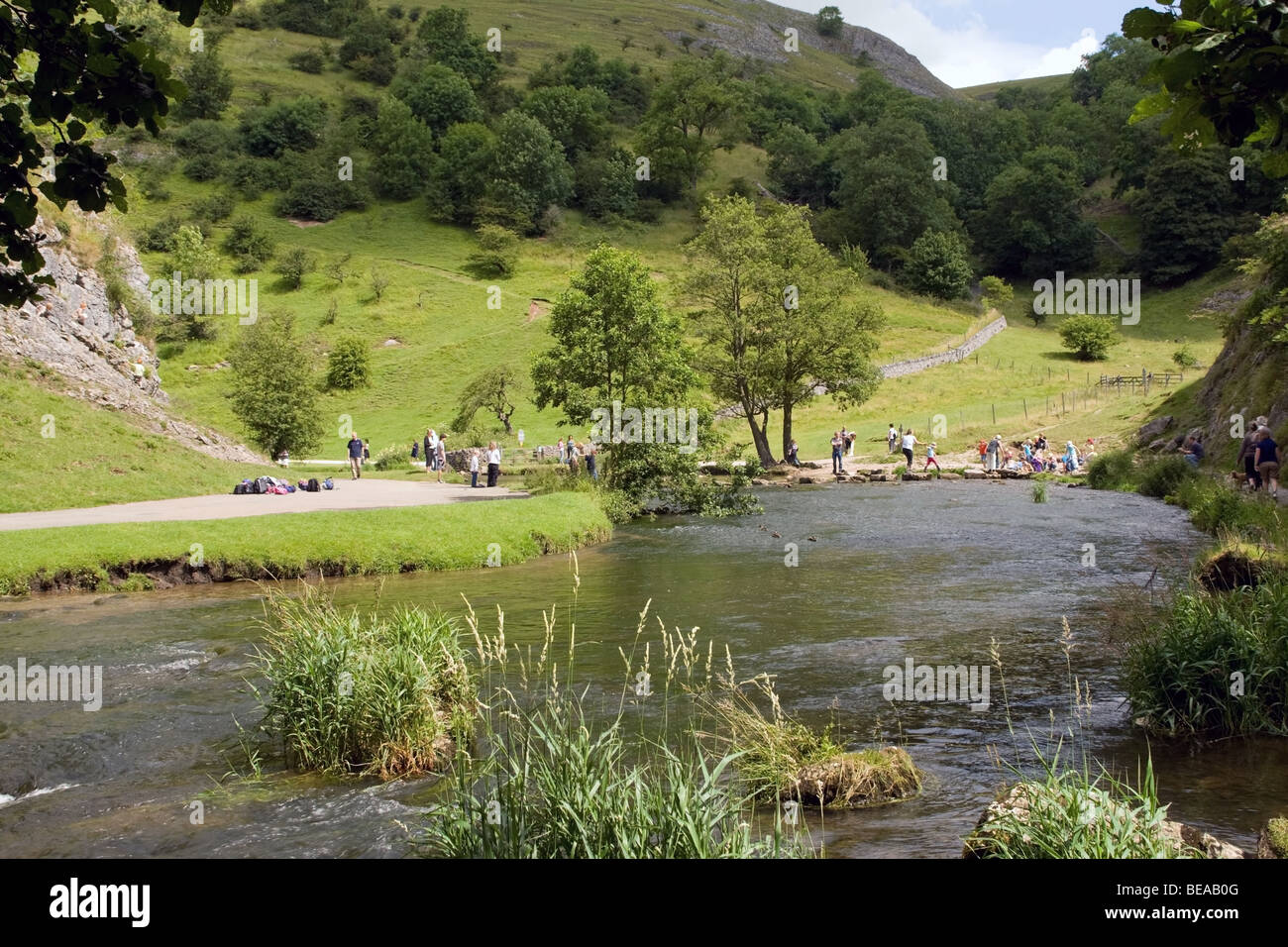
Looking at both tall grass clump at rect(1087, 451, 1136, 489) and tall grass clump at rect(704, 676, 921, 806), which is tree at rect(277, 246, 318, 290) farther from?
tall grass clump at rect(704, 676, 921, 806)

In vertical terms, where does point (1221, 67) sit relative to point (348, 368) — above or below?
below

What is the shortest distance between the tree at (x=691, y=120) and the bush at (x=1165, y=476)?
330ft

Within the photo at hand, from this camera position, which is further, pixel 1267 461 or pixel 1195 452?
pixel 1195 452

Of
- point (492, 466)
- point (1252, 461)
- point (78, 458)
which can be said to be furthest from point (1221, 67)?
point (492, 466)

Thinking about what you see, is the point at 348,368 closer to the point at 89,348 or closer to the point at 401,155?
the point at 89,348

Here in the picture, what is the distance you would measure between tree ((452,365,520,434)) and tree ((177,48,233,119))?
8511cm

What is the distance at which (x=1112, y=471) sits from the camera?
1640 inches

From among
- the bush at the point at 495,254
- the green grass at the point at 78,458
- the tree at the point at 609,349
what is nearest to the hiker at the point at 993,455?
the tree at the point at 609,349

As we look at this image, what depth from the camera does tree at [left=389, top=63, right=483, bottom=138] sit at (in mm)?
132500

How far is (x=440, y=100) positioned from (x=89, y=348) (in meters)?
107

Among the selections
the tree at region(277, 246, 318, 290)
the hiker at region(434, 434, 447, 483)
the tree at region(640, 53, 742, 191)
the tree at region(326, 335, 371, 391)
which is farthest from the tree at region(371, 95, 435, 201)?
the hiker at region(434, 434, 447, 483)

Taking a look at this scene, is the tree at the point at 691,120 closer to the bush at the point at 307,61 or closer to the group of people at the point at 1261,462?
the bush at the point at 307,61
